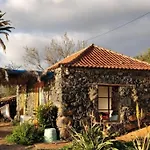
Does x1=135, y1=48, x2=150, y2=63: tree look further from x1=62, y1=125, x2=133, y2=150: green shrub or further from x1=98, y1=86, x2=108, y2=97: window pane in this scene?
x1=62, y1=125, x2=133, y2=150: green shrub

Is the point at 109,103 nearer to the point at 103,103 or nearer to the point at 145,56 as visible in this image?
the point at 103,103

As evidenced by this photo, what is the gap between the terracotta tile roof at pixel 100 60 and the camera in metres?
17.1

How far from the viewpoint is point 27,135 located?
15.8 m

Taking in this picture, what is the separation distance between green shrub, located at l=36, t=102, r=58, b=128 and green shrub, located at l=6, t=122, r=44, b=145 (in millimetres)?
455

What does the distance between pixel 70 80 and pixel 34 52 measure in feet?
78.8

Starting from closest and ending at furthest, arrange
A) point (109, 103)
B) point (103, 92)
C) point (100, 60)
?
1. point (100, 60)
2. point (109, 103)
3. point (103, 92)

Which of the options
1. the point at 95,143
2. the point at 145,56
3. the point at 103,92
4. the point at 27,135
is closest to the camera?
the point at 95,143

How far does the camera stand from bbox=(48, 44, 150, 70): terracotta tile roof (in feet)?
56.0

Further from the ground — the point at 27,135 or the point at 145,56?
the point at 145,56

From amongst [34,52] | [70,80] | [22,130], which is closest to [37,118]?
[22,130]

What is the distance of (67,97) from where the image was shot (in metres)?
16.5

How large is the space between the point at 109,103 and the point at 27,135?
5.11 metres

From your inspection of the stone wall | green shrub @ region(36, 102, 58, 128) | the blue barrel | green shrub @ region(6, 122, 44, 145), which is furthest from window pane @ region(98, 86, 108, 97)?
green shrub @ region(6, 122, 44, 145)

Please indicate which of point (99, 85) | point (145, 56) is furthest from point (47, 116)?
point (145, 56)
